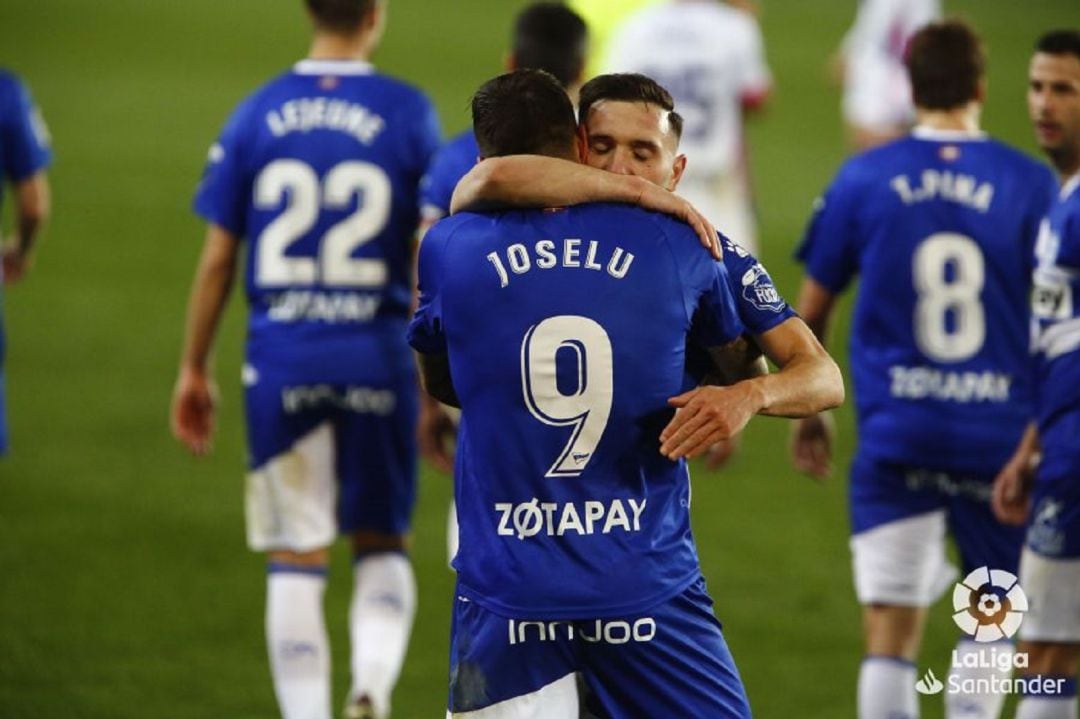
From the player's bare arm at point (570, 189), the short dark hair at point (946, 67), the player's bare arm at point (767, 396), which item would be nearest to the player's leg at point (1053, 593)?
the short dark hair at point (946, 67)

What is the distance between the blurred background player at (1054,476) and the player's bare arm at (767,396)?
5.07 ft

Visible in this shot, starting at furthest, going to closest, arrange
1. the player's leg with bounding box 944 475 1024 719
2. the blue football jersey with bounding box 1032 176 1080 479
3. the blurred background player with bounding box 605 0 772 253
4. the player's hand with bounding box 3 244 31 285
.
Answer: the blurred background player with bounding box 605 0 772 253 < the player's hand with bounding box 3 244 31 285 < the player's leg with bounding box 944 475 1024 719 < the blue football jersey with bounding box 1032 176 1080 479

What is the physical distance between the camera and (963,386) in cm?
567

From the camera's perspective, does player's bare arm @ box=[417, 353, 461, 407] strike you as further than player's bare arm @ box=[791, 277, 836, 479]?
No

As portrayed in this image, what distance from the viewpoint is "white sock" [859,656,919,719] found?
562 centimetres

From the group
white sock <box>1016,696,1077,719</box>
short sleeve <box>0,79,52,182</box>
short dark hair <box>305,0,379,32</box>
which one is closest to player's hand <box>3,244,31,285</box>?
short sleeve <box>0,79,52,182</box>

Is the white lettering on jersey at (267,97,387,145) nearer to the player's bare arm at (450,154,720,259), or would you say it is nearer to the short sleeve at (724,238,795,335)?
the player's bare arm at (450,154,720,259)

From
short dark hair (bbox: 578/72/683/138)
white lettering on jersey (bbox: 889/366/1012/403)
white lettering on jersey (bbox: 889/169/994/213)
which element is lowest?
white lettering on jersey (bbox: 889/366/1012/403)

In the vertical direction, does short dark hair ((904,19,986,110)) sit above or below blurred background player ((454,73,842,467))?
above

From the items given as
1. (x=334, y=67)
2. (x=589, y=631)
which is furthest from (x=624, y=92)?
(x=334, y=67)

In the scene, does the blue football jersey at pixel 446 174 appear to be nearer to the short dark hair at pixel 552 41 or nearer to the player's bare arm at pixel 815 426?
the short dark hair at pixel 552 41

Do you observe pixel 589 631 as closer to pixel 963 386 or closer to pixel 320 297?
pixel 963 386

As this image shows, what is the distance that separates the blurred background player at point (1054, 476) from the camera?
205 inches

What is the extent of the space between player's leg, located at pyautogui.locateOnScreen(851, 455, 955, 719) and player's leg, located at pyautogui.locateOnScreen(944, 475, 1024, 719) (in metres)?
0.07
